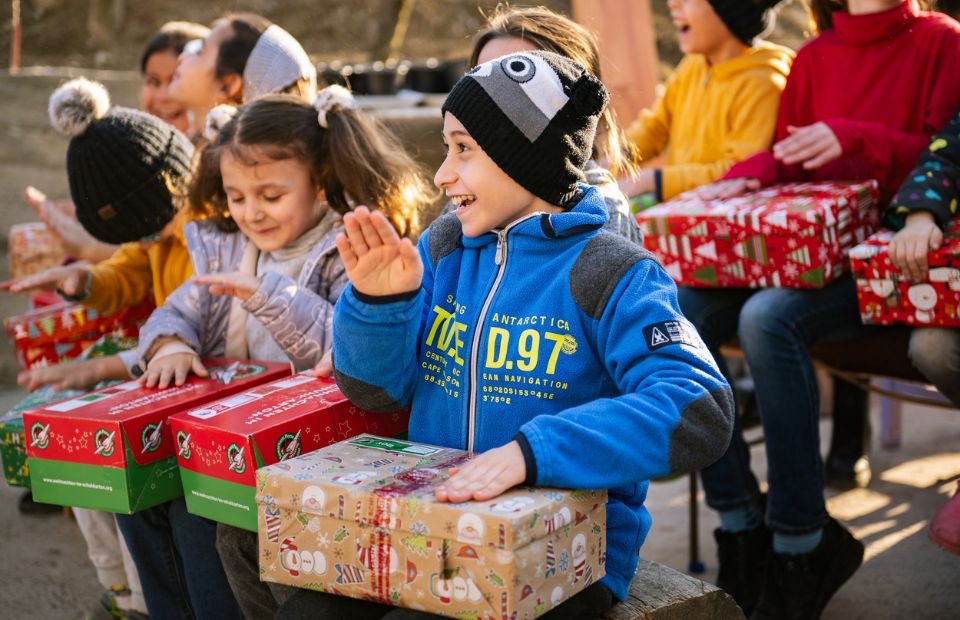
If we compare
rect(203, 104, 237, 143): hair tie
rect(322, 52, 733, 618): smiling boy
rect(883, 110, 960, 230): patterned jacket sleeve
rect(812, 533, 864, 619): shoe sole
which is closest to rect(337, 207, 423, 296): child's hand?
rect(322, 52, 733, 618): smiling boy

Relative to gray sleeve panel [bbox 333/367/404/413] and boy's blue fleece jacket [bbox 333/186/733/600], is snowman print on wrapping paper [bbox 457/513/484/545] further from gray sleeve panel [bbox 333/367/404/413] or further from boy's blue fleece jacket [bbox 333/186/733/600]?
gray sleeve panel [bbox 333/367/404/413]

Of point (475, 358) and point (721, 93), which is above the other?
point (721, 93)

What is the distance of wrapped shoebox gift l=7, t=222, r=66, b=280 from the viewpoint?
3826mm

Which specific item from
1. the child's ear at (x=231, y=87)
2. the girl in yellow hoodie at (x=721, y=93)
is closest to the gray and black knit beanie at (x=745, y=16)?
the girl in yellow hoodie at (x=721, y=93)

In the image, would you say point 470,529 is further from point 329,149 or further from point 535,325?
point 329,149

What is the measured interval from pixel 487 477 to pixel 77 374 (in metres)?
1.60

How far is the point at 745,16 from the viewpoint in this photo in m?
3.24

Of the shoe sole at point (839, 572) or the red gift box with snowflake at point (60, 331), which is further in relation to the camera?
the red gift box with snowflake at point (60, 331)

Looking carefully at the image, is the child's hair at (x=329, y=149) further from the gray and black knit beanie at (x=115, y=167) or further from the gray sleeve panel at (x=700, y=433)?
the gray sleeve panel at (x=700, y=433)

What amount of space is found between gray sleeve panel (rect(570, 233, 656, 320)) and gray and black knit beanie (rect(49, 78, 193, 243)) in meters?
1.59

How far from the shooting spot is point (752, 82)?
10.5 feet

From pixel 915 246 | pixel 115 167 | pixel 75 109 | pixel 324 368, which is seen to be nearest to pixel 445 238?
pixel 324 368

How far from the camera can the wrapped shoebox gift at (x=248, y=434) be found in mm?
1924

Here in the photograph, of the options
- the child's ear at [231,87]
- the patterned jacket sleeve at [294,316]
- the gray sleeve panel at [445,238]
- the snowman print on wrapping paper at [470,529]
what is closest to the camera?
the snowman print on wrapping paper at [470,529]
